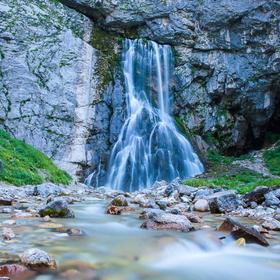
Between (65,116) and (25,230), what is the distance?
1707 cm

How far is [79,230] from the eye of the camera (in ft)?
20.1

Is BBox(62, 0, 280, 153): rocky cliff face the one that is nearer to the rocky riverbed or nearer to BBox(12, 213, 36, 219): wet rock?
the rocky riverbed

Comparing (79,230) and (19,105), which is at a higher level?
(19,105)

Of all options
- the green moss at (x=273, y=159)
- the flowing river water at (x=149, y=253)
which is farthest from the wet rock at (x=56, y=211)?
the green moss at (x=273, y=159)

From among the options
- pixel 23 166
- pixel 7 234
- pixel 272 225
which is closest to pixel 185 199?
pixel 272 225

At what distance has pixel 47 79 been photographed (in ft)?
76.7

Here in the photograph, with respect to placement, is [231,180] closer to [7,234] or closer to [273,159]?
[273,159]

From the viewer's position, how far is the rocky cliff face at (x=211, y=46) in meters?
27.3

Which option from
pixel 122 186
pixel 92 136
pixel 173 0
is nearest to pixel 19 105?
pixel 92 136

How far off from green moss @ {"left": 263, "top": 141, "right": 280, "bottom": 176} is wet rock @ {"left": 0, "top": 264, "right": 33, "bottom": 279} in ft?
71.8

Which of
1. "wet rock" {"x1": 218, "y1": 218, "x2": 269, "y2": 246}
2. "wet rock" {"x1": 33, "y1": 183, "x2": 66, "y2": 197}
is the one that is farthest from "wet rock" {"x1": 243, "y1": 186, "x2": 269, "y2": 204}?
"wet rock" {"x1": 33, "y1": 183, "x2": 66, "y2": 197}

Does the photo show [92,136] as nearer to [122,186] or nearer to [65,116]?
[65,116]

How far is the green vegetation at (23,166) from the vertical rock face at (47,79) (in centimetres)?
349

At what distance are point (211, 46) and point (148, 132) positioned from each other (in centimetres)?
852
